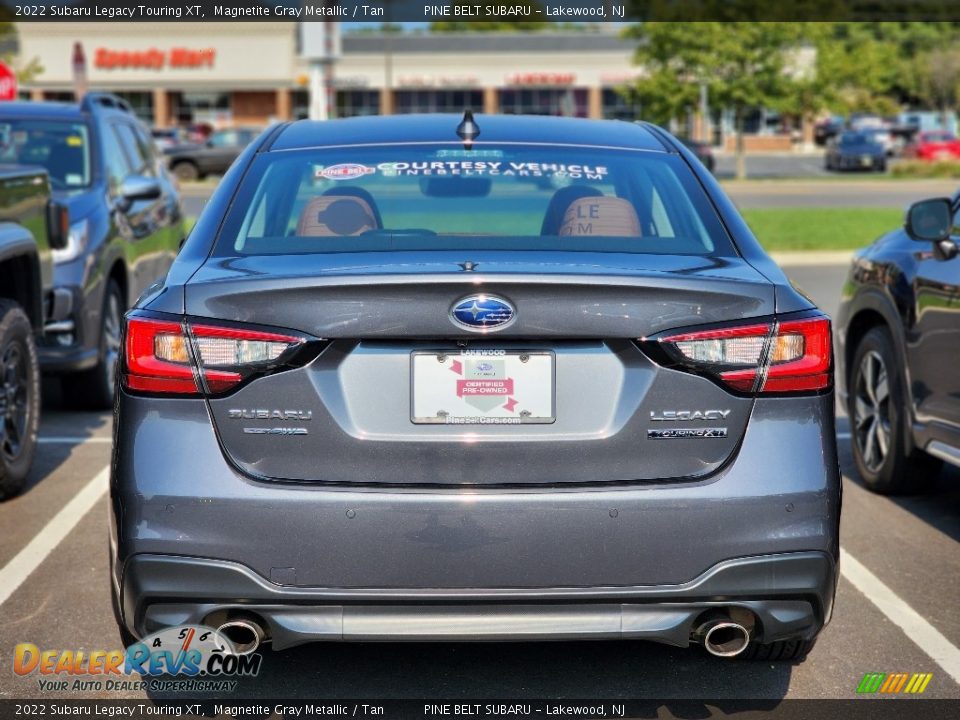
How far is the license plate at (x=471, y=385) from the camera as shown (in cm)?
340

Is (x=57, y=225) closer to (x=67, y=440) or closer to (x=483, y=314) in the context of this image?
(x=67, y=440)

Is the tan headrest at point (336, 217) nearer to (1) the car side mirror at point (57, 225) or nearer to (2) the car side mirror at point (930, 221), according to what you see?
(2) the car side mirror at point (930, 221)

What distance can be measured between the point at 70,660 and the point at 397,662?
1.01 metres

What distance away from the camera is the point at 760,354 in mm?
3480

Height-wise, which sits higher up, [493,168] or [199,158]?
[493,168]

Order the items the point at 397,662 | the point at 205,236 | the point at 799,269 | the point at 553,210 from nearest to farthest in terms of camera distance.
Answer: the point at 205,236 → the point at 397,662 → the point at 553,210 → the point at 799,269

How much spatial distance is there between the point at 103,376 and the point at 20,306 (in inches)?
75.3

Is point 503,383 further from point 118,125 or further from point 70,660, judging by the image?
point 118,125

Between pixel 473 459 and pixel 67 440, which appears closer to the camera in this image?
pixel 473 459

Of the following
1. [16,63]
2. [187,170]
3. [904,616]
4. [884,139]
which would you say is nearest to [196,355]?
[904,616]

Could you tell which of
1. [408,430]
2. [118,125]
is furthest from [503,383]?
[118,125]

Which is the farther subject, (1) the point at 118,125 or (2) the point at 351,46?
(2) the point at 351,46

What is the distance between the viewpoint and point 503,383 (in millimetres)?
3404

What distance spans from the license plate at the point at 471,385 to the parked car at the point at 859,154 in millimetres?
52059
